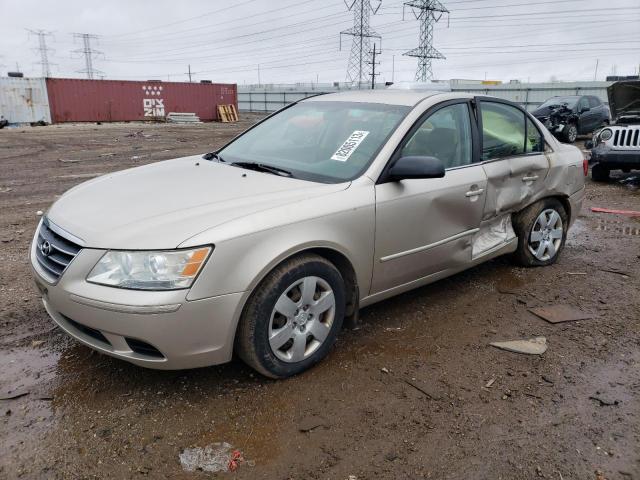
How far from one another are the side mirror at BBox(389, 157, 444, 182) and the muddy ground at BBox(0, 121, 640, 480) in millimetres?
1110

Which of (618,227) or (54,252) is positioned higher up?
(54,252)

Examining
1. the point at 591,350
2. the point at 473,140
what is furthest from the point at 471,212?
the point at 591,350

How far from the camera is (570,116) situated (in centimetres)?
1669

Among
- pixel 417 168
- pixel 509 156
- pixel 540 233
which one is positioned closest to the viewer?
pixel 417 168

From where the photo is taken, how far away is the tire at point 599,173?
9616 mm

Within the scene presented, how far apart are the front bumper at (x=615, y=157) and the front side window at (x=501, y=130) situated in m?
5.34

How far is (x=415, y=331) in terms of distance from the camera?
11.9 feet

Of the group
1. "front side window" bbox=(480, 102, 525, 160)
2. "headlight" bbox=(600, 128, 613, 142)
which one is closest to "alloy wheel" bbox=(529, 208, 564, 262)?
"front side window" bbox=(480, 102, 525, 160)

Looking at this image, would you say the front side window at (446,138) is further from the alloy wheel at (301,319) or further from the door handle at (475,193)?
the alloy wheel at (301,319)

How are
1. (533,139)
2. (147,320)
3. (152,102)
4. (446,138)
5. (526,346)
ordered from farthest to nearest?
(152,102) → (533,139) → (446,138) → (526,346) → (147,320)

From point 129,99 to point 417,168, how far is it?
31307mm

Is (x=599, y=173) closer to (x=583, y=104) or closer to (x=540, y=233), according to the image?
(x=540, y=233)

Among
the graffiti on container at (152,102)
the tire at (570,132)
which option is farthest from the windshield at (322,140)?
the graffiti on container at (152,102)

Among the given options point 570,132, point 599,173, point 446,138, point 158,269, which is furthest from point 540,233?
point 570,132
